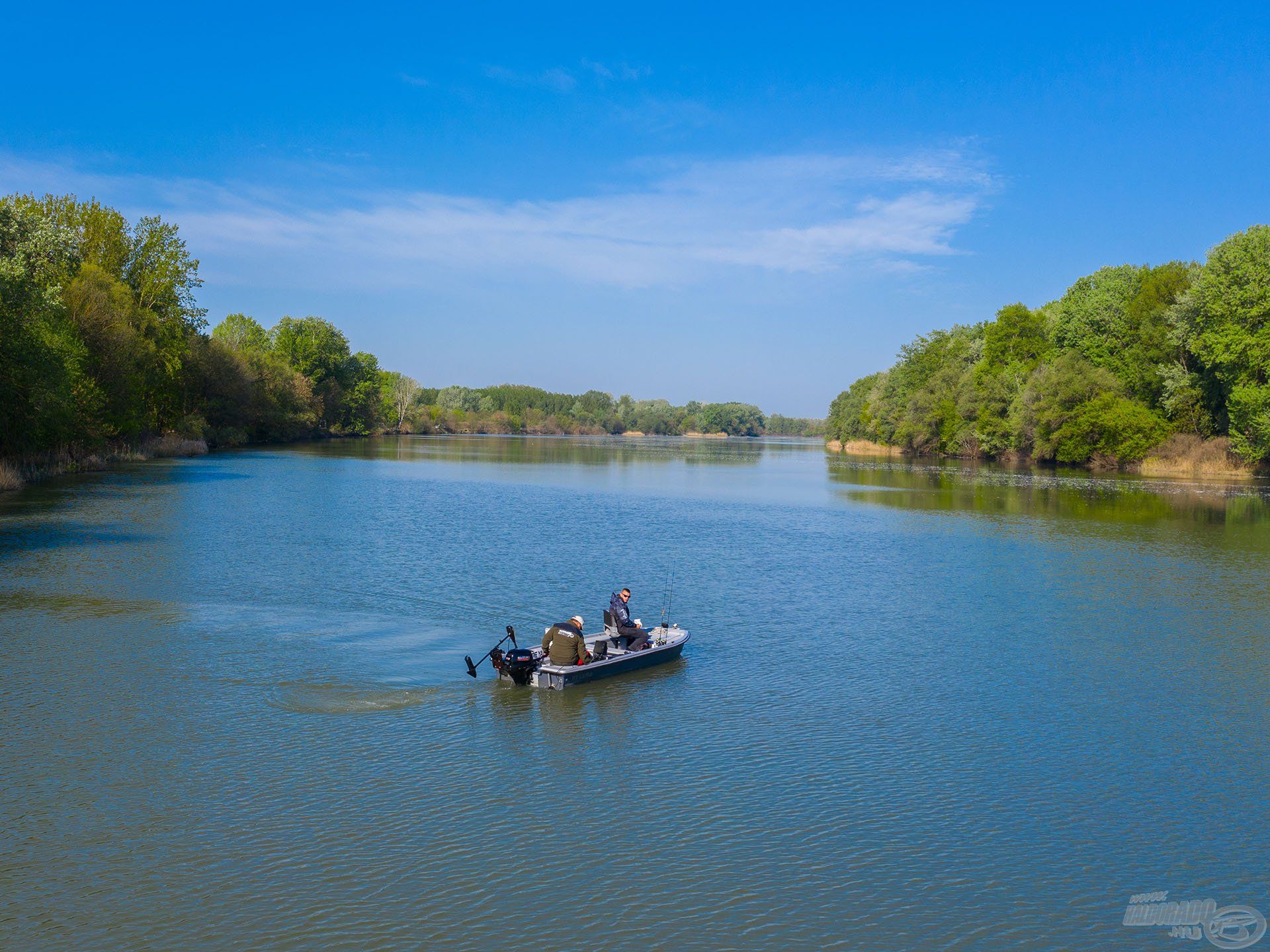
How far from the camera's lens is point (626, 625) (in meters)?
17.8

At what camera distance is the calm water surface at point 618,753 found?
919cm

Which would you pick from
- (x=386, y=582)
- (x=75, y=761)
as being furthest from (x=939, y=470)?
(x=75, y=761)

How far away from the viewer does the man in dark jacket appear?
17.6m

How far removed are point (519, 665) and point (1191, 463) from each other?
75.9 meters

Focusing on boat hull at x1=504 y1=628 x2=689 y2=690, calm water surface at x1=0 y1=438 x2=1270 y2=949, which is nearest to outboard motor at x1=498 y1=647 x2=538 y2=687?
boat hull at x1=504 y1=628 x2=689 y2=690

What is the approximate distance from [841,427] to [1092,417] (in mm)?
88280

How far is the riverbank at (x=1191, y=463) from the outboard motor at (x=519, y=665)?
7094cm

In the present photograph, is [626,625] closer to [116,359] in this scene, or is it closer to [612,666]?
[612,666]

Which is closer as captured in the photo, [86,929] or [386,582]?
[86,929]

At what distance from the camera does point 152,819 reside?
421 inches

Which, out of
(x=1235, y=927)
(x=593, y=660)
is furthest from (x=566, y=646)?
(x=1235, y=927)

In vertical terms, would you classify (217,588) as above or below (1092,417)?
below

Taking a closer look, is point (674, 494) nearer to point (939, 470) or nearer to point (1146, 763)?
point (939, 470)

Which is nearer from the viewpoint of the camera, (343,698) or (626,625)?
(343,698)
